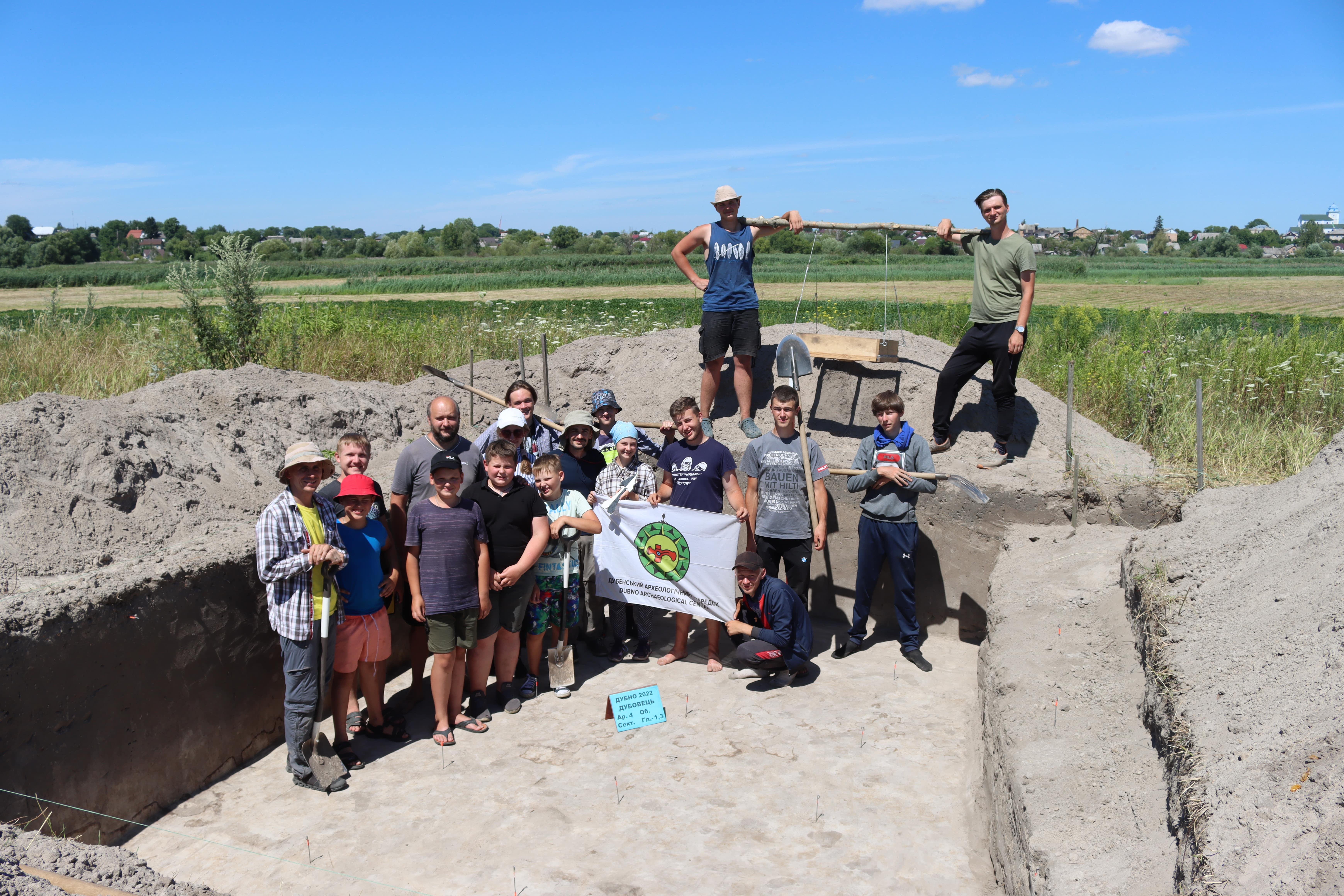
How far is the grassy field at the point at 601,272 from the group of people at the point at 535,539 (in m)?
41.3

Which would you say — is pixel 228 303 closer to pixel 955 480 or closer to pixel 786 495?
pixel 786 495

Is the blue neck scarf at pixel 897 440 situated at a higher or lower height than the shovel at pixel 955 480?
higher

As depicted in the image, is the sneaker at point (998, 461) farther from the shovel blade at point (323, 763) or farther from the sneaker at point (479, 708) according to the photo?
the shovel blade at point (323, 763)

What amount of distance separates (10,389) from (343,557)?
6290 millimetres

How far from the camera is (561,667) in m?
6.58

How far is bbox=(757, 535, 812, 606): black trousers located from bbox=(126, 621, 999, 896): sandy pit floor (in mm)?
749

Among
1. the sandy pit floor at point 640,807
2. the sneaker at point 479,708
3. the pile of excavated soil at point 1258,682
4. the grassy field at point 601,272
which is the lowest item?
the sandy pit floor at point 640,807

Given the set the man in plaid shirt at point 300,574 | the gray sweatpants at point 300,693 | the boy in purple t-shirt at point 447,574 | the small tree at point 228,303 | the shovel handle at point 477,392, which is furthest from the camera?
the small tree at point 228,303

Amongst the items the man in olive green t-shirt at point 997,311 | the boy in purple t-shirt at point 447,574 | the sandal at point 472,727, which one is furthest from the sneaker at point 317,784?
the man in olive green t-shirt at point 997,311

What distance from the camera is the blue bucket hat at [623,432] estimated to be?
6.97m

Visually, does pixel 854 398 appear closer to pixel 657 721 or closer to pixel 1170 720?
pixel 657 721

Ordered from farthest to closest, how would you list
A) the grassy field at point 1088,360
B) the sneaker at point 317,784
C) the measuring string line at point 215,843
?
the grassy field at point 1088,360 < the sneaker at point 317,784 < the measuring string line at point 215,843

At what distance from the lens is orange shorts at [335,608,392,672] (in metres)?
5.43

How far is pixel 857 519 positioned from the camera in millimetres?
8164
